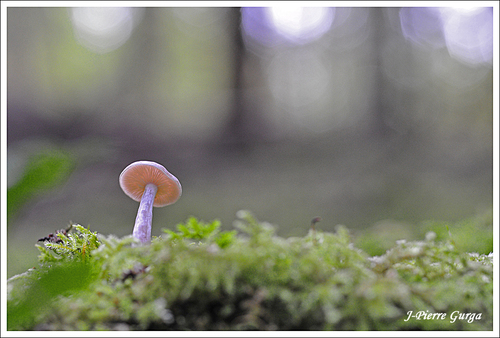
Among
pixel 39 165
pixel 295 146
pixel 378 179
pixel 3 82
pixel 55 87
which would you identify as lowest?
pixel 39 165

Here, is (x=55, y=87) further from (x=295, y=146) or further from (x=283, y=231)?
(x=283, y=231)

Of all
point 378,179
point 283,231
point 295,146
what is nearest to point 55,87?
point 295,146

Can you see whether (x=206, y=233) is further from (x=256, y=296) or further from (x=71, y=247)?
(x=71, y=247)

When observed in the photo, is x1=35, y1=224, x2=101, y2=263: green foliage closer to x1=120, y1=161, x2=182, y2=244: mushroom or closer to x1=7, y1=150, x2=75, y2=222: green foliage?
x1=120, y1=161, x2=182, y2=244: mushroom

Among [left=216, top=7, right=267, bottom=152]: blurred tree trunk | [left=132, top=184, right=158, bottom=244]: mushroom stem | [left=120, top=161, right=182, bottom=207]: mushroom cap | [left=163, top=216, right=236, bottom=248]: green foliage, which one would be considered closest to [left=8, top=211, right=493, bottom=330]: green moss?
[left=163, top=216, right=236, bottom=248]: green foliage

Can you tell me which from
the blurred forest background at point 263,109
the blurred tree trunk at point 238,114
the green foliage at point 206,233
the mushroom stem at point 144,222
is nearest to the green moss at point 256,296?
the green foliage at point 206,233

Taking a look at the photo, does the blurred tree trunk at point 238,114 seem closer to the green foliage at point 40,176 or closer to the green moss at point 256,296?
the green moss at point 256,296

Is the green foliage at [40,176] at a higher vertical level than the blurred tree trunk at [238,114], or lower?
lower
